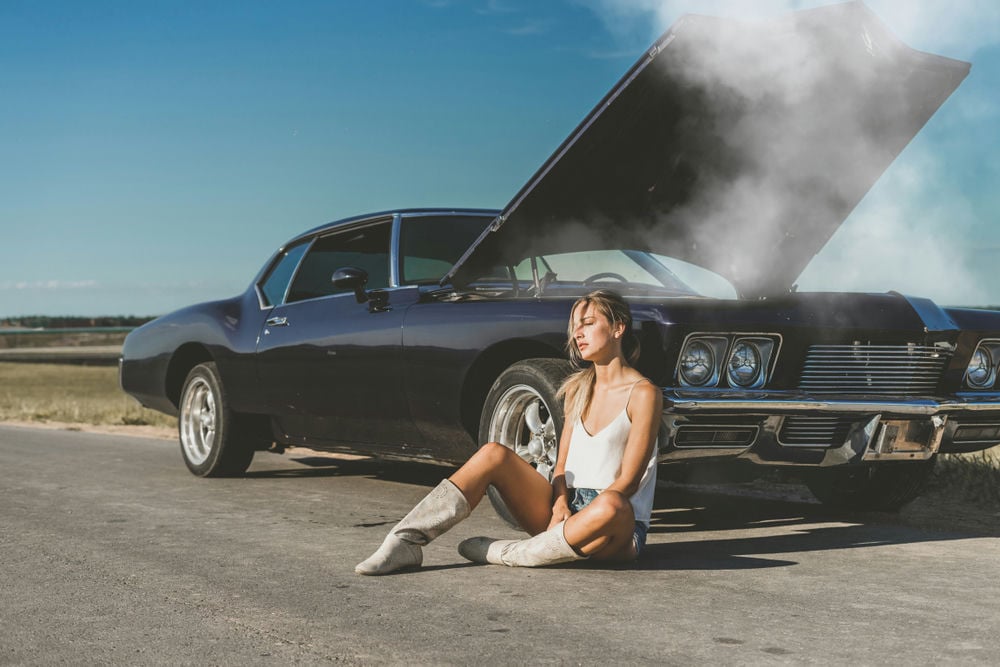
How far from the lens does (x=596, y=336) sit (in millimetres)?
4371

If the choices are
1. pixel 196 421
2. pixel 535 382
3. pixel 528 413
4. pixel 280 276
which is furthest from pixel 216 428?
pixel 535 382

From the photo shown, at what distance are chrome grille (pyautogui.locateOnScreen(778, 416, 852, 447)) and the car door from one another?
77.3 inches

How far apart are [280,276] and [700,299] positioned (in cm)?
341

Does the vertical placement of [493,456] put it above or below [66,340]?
above

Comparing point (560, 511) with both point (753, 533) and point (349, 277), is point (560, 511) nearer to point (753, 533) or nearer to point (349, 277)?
point (753, 533)

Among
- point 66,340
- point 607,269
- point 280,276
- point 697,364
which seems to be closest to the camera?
point 697,364

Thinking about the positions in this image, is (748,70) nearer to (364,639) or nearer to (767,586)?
(767,586)

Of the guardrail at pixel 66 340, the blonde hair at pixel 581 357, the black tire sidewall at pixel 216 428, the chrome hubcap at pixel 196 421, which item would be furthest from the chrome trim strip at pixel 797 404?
the guardrail at pixel 66 340

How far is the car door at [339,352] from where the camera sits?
616 centimetres

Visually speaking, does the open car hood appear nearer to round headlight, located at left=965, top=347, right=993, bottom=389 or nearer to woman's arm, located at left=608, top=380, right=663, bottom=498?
round headlight, located at left=965, top=347, right=993, bottom=389

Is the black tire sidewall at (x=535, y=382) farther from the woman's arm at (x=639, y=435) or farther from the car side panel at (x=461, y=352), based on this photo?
the woman's arm at (x=639, y=435)

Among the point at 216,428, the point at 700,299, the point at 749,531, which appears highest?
the point at 700,299

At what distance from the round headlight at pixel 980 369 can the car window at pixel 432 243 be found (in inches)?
107

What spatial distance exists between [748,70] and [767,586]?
2249 mm
